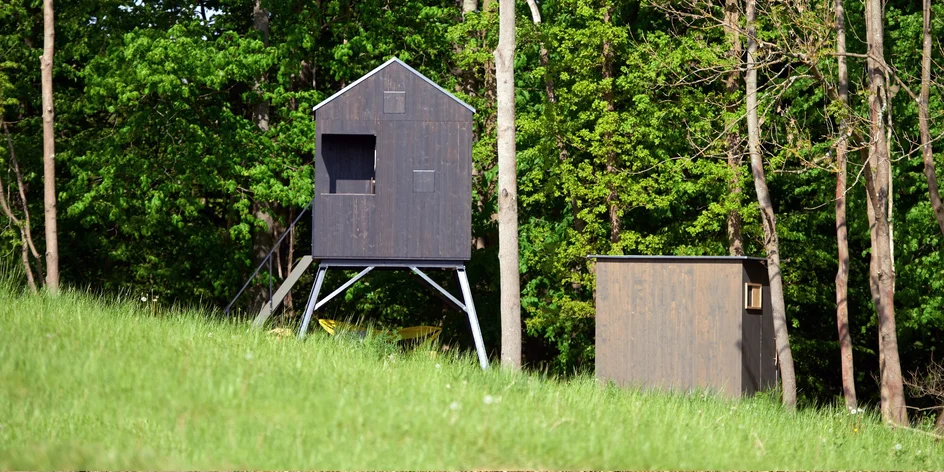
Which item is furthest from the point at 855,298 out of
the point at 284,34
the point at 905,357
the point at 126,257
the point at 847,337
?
the point at 126,257

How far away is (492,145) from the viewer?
77.6 feet

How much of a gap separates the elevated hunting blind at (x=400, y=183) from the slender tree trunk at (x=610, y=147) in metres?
6.20

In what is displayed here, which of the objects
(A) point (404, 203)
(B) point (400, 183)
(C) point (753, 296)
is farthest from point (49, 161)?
(C) point (753, 296)

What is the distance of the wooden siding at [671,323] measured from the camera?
16.6 m

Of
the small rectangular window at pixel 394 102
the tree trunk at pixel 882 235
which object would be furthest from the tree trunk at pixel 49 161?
the tree trunk at pixel 882 235

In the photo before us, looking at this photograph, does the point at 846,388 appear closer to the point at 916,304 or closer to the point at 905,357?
the point at 916,304

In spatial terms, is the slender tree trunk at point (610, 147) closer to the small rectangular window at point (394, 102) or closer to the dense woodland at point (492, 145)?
the dense woodland at point (492, 145)

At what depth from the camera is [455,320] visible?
26531 millimetres

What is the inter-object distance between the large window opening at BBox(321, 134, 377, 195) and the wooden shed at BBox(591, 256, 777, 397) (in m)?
4.36

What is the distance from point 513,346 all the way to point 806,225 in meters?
10.5

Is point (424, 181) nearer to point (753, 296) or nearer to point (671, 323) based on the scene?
point (671, 323)

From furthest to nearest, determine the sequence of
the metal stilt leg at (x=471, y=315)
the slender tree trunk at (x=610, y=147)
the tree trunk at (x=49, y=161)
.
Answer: the slender tree trunk at (x=610, y=147) → the tree trunk at (x=49, y=161) → the metal stilt leg at (x=471, y=315)

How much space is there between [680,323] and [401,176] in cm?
503

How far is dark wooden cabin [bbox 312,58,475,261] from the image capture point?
17.2 meters
